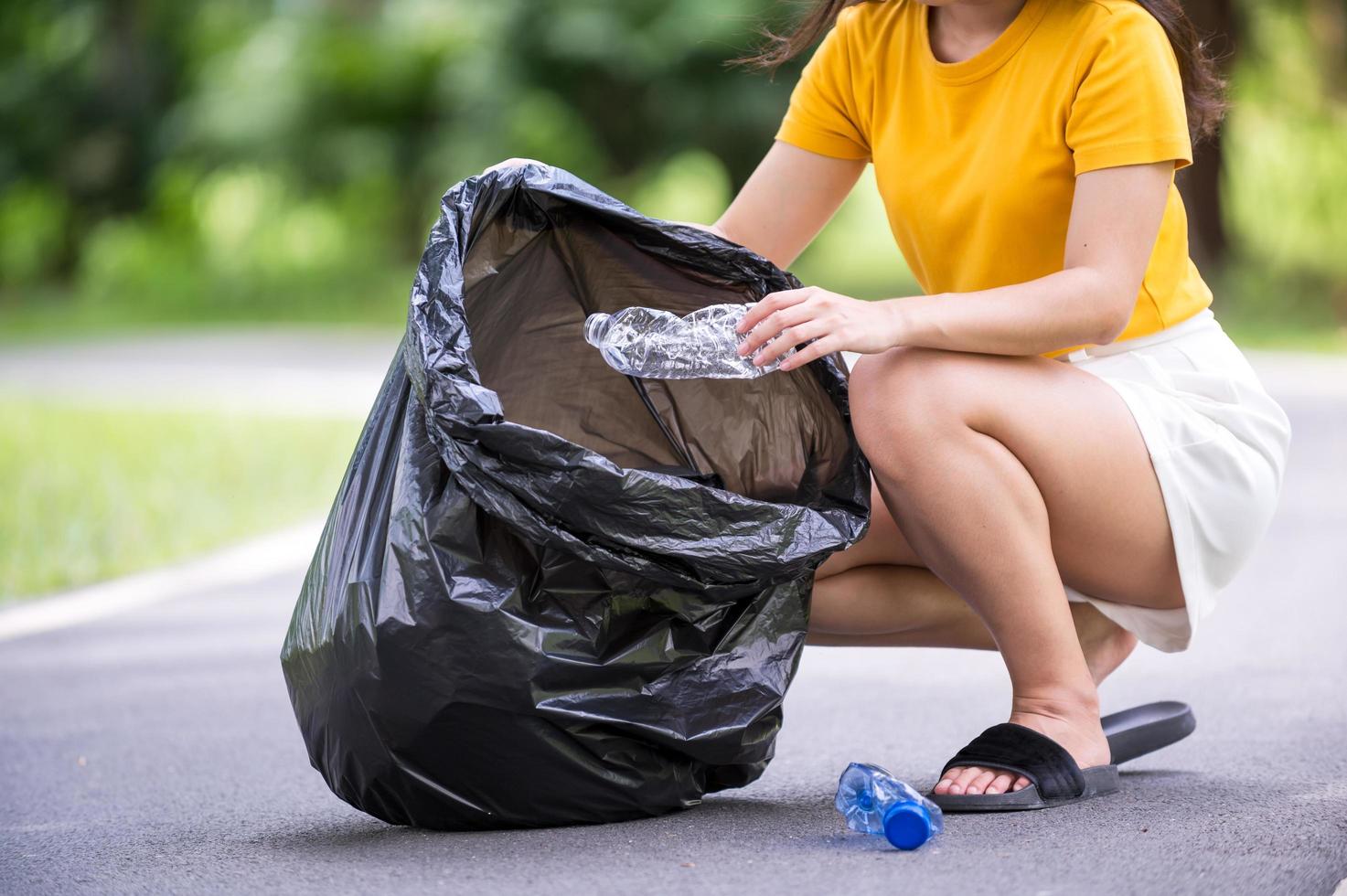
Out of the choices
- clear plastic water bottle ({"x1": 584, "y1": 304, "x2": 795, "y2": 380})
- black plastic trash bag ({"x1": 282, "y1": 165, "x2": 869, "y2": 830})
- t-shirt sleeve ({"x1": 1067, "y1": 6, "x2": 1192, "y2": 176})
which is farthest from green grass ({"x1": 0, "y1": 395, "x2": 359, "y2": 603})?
t-shirt sleeve ({"x1": 1067, "y1": 6, "x2": 1192, "y2": 176})

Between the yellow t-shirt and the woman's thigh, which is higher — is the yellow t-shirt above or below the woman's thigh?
above

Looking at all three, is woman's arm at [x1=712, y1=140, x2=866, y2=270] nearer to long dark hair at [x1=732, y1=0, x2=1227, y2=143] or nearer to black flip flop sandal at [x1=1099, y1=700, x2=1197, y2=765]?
long dark hair at [x1=732, y1=0, x2=1227, y2=143]

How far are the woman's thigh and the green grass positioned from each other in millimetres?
3366

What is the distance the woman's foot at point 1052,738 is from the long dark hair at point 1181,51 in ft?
3.03

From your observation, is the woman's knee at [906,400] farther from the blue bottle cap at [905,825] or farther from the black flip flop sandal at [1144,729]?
the black flip flop sandal at [1144,729]

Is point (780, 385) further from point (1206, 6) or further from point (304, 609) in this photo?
point (1206, 6)

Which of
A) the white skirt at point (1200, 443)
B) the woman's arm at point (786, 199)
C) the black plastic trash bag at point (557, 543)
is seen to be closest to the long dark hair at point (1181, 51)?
the woman's arm at point (786, 199)

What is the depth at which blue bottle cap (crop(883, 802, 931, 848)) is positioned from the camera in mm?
2113

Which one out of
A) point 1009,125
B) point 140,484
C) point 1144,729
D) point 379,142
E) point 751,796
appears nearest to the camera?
point 1009,125

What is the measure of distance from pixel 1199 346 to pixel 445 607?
122 centimetres

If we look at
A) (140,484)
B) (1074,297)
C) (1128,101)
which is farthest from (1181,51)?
(140,484)

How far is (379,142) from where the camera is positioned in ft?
65.0

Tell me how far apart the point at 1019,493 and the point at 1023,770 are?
395 millimetres

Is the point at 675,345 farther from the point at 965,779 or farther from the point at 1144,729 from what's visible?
the point at 1144,729
